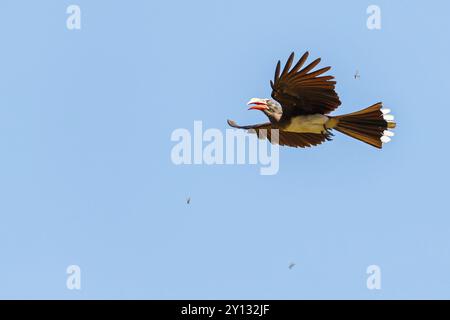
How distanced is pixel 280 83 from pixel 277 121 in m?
1.05

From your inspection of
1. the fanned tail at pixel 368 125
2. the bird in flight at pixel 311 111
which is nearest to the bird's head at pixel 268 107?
the bird in flight at pixel 311 111

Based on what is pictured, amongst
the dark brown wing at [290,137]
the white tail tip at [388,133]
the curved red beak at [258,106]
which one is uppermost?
the curved red beak at [258,106]

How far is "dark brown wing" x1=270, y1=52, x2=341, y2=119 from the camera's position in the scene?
1566cm

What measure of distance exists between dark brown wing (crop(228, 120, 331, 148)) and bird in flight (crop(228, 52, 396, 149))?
0.02 m

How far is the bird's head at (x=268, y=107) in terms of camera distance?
1680 centimetres

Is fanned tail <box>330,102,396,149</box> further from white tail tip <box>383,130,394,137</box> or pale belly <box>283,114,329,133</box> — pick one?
pale belly <box>283,114,329,133</box>

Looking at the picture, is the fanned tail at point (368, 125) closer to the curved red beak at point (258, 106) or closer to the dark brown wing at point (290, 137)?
the dark brown wing at point (290, 137)

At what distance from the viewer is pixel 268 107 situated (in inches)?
663

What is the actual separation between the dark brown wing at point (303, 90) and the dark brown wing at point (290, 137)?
2.15ft

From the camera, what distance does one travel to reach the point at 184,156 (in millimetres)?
17625
